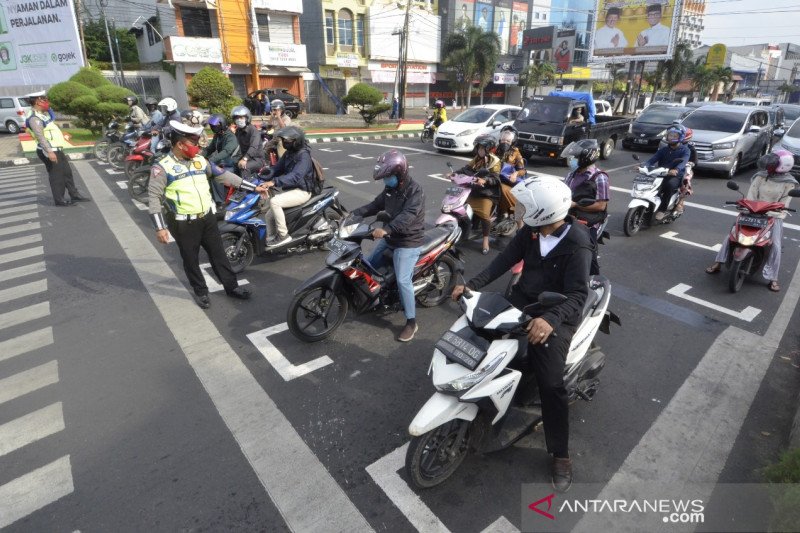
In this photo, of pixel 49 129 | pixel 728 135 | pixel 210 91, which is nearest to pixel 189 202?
pixel 49 129

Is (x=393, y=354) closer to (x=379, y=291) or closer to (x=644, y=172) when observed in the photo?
(x=379, y=291)

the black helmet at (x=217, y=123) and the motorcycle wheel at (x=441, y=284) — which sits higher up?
the black helmet at (x=217, y=123)

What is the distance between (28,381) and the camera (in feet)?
13.0

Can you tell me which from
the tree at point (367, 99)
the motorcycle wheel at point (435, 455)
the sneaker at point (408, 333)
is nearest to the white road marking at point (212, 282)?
the sneaker at point (408, 333)

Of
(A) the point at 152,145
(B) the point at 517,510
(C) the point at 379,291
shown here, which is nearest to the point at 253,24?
(A) the point at 152,145

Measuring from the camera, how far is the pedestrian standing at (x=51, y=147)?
8.12m

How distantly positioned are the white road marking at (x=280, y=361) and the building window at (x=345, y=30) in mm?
35361

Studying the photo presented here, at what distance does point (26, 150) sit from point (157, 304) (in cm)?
1396

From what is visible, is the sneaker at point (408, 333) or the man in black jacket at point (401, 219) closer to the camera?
the man in black jacket at point (401, 219)

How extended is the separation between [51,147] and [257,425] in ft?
27.2

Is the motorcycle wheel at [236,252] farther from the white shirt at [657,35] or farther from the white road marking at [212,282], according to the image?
the white shirt at [657,35]

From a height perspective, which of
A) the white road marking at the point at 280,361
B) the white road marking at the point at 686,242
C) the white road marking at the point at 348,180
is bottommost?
the white road marking at the point at 280,361

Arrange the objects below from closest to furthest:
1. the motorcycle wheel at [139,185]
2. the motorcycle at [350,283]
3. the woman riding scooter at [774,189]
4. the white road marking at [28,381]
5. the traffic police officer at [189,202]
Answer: the white road marking at [28,381] → the motorcycle at [350,283] → the traffic police officer at [189,202] → the woman riding scooter at [774,189] → the motorcycle wheel at [139,185]

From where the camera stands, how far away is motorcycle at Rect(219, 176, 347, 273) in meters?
6.09
